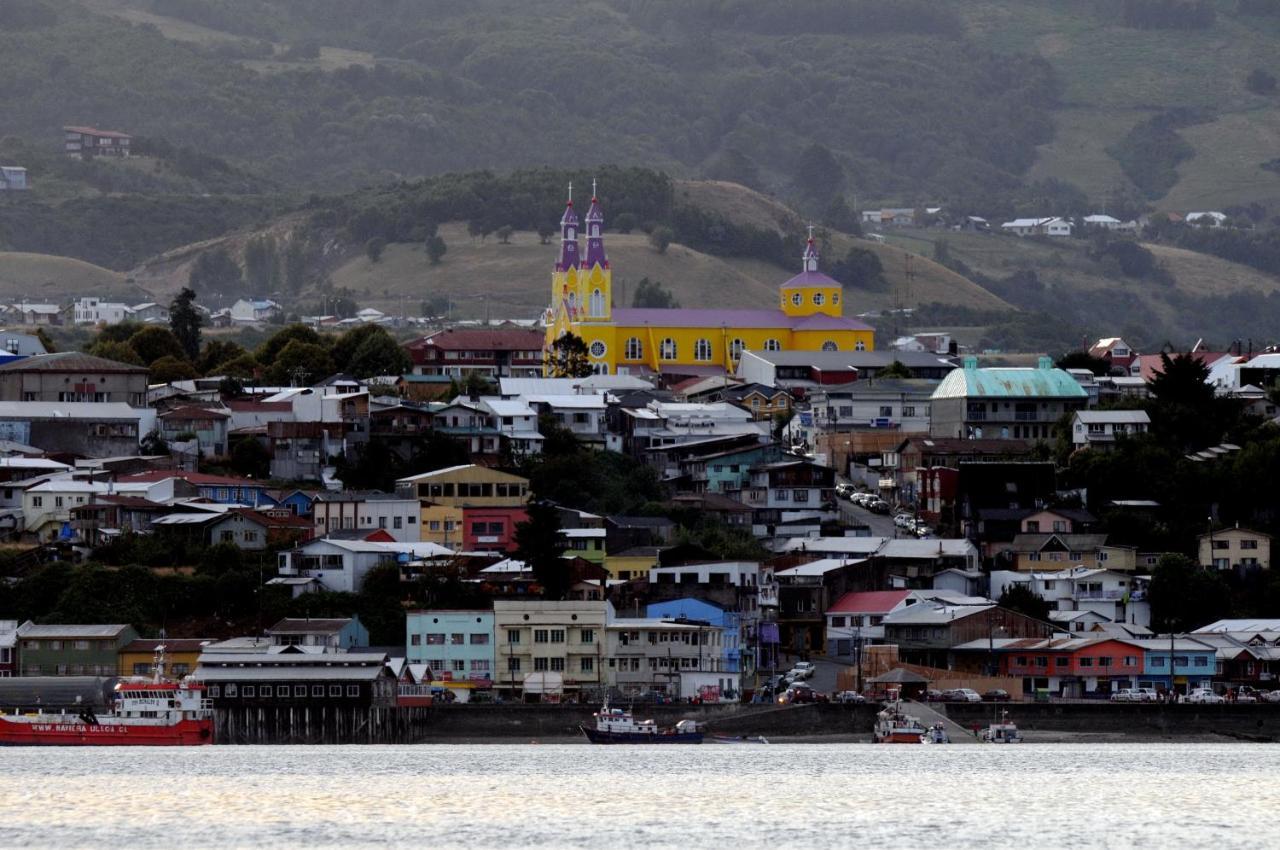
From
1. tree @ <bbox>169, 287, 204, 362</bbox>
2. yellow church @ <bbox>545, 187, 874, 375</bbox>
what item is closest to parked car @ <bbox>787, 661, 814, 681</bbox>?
tree @ <bbox>169, 287, 204, 362</bbox>

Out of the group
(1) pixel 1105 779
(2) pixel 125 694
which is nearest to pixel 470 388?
(2) pixel 125 694

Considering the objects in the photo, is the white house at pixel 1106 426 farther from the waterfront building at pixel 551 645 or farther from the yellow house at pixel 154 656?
the yellow house at pixel 154 656

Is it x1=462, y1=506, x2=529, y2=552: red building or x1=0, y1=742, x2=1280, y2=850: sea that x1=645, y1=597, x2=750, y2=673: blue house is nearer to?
x1=0, y1=742, x2=1280, y2=850: sea

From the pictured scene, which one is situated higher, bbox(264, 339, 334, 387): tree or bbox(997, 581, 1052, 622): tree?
bbox(264, 339, 334, 387): tree

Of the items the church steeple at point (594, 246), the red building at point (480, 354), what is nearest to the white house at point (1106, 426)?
the red building at point (480, 354)

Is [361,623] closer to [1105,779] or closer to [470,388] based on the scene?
[1105,779]

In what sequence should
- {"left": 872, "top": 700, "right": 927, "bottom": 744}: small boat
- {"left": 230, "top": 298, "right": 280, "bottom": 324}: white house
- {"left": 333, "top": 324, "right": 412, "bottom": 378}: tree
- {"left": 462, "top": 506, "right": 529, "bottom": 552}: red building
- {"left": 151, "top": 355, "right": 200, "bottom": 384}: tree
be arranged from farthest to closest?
{"left": 230, "top": 298, "right": 280, "bottom": 324}: white house → {"left": 333, "top": 324, "right": 412, "bottom": 378}: tree → {"left": 151, "top": 355, "right": 200, "bottom": 384}: tree → {"left": 462, "top": 506, "right": 529, "bottom": 552}: red building → {"left": 872, "top": 700, "right": 927, "bottom": 744}: small boat
